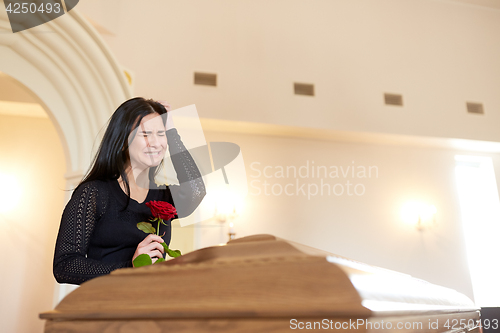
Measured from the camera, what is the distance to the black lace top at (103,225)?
118cm

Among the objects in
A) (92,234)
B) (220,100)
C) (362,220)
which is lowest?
(92,234)

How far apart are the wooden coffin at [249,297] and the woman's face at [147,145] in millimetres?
991

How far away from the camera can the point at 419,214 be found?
659cm

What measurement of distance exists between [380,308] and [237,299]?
0.41ft

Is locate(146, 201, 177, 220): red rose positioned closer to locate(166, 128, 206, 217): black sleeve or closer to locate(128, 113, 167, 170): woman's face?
locate(128, 113, 167, 170): woman's face

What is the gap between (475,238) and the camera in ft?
23.0

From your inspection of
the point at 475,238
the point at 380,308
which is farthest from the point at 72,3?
the point at 475,238

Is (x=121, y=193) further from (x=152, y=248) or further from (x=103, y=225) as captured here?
(x=152, y=248)

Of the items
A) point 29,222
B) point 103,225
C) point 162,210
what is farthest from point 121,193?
point 29,222

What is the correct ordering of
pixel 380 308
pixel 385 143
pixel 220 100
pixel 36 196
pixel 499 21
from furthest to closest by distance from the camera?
pixel 499 21 < pixel 385 143 < pixel 220 100 < pixel 36 196 < pixel 380 308

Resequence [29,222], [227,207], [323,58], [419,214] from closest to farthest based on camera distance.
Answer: [29,222]
[227,207]
[323,58]
[419,214]

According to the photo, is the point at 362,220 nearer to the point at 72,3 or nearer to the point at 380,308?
the point at 72,3

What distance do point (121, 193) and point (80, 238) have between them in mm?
239

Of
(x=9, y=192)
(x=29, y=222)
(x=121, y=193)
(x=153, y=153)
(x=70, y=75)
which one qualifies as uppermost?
(x=70, y=75)
